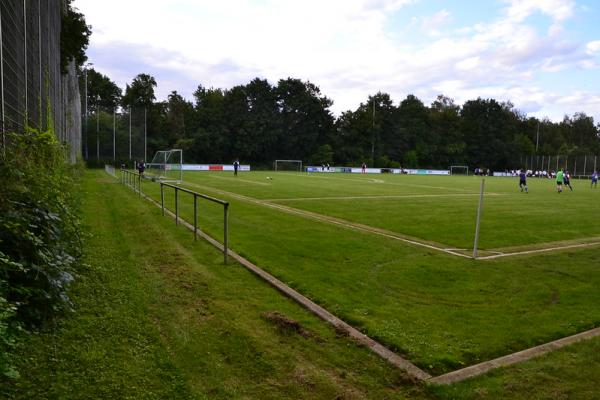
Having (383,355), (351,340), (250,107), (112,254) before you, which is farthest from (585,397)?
(250,107)

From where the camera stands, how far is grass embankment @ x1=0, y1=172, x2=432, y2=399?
345 cm

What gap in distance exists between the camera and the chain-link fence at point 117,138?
49219 mm

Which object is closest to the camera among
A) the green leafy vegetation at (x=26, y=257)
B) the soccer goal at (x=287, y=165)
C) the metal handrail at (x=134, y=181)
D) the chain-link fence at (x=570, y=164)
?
the green leafy vegetation at (x=26, y=257)

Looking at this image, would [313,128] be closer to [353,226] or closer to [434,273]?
[353,226]

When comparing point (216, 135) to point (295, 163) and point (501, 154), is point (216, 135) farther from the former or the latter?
point (501, 154)

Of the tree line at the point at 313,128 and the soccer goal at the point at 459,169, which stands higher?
the tree line at the point at 313,128

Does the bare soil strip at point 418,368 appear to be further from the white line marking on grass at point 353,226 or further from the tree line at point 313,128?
the tree line at point 313,128

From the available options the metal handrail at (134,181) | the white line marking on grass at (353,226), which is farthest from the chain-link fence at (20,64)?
the metal handrail at (134,181)

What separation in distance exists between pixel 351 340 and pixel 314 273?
2.71 m

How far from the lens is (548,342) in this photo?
477 cm

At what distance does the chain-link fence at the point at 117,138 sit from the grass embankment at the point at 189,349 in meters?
46.1

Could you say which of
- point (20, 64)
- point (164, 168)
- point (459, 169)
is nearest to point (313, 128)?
point (459, 169)

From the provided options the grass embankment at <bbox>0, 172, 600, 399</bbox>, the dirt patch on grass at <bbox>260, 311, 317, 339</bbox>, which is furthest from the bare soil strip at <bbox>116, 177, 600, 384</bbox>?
the dirt patch on grass at <bbox>260, 311, 317, 339</bbox>

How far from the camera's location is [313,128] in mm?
86750
